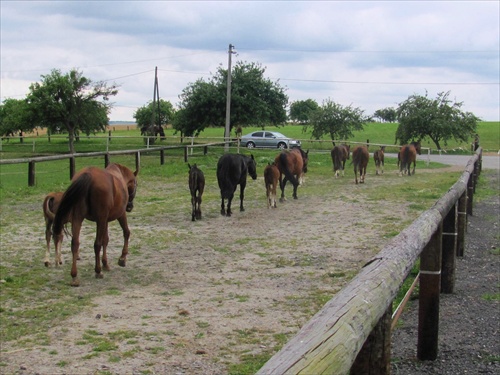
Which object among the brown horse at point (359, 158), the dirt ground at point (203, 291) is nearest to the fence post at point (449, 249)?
the dirt ground at point (203, 291)

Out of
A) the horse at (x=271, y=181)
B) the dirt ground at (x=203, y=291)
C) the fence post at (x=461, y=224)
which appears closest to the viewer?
the dirt ground at (x=203, y=291)

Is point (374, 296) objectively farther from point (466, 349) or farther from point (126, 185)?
point (126, 185)

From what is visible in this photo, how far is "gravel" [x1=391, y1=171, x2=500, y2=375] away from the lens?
485 cm

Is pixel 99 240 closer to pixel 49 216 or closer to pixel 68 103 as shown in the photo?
pixel 49 216

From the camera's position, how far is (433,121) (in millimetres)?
45594

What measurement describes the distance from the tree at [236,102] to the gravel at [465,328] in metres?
37.1

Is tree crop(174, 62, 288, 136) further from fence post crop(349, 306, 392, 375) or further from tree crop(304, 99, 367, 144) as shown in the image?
fence post crop(349, 306, 392, 375)

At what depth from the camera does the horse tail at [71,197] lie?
8.27 m

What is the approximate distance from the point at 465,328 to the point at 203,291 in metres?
3.34

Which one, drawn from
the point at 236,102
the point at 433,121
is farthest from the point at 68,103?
the point at 433,121

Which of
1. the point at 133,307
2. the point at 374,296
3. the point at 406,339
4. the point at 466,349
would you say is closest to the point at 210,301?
the point at 133,307

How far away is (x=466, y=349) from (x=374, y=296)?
3082mm

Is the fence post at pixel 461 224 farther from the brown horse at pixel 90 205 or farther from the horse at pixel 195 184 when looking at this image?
the horse at pixel 195 184

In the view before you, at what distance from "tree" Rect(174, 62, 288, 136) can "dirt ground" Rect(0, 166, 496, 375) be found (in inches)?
1262
